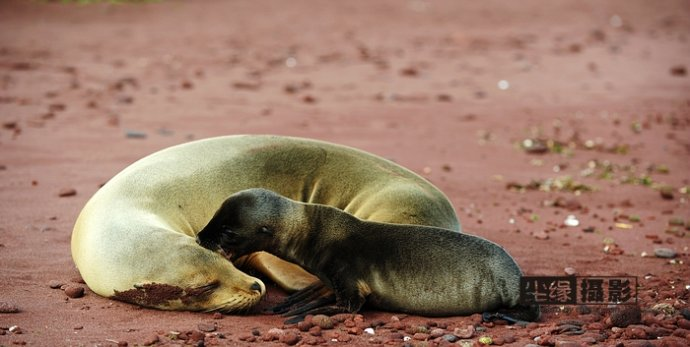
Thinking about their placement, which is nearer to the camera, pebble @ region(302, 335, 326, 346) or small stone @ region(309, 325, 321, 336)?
pebble @ region(302, 335, 326, 346)

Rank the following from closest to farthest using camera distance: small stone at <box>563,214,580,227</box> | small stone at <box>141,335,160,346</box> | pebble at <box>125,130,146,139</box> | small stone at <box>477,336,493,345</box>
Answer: small stone at <box>141,335,160,346</box>
small stone at <box>477,336,493,345</box>
small stone at <box>563,214,580,227</box>
pebble at <box>125,130,146,139</box>

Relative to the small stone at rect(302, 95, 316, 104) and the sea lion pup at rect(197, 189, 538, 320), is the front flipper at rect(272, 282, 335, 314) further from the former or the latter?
the small stone at rect(302, 95, 316, 104)

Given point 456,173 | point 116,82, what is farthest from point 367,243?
point 116,82

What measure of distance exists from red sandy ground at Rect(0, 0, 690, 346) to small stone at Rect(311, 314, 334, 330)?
0.24ft

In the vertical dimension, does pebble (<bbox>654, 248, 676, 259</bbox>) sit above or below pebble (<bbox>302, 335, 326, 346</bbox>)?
above

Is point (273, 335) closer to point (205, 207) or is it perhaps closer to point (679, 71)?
point (205, 207)

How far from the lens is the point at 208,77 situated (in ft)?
50.3

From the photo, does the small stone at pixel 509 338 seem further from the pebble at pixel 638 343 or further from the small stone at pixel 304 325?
the small stone at pixel 304 325

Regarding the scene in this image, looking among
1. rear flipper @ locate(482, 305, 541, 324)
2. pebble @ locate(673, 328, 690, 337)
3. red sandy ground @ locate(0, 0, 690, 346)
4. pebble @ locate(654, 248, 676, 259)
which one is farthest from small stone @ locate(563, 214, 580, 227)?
pebble @ locate(673, 328, 690, 337)

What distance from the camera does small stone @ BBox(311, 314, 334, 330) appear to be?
5.16m

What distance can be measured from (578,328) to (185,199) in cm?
239

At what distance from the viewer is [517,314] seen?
544 cm

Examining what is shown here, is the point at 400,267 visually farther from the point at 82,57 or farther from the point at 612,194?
the point at 82,57

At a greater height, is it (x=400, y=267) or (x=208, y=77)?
(x=208, y=77)
